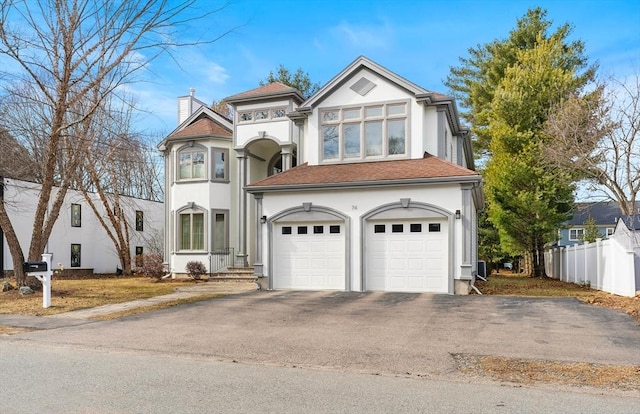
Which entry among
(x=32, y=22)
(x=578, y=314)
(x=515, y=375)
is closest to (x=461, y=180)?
(x=578, y=314)

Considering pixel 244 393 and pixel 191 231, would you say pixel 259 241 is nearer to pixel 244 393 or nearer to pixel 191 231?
pixel 191 231

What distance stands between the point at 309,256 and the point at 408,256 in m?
3.20

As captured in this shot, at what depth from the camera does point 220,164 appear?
859 inches

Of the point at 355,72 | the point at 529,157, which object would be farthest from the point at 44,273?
the point at 529,157

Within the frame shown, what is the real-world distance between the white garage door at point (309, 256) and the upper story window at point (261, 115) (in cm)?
617

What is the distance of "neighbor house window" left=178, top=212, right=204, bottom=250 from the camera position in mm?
21500

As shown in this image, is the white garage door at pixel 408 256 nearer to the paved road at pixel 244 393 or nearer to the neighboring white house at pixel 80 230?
the paved road at pixel 244 393

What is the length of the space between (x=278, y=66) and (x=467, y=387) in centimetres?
3448

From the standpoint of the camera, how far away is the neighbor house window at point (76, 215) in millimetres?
28984

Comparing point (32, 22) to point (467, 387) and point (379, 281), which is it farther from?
point (467, 387)

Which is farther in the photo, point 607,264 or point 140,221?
point 140,221

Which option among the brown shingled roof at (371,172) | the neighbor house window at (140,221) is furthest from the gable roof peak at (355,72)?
the neighbor house window at (140,221)

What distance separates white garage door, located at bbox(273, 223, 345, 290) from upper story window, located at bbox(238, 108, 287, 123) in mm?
6168

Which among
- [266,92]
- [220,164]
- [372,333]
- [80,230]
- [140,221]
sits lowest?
[372,333]
